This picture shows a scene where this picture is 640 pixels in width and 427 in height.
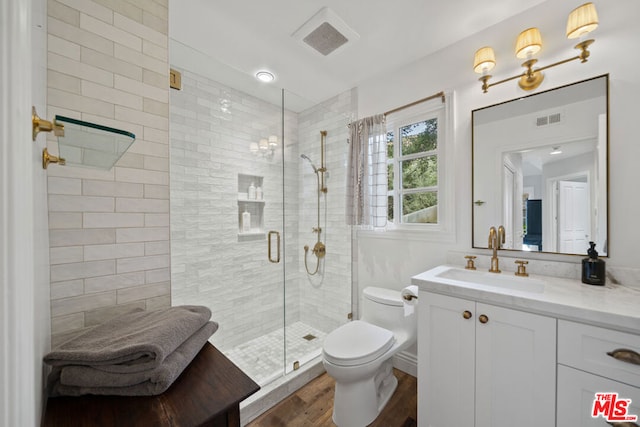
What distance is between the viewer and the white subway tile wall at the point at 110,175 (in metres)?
0.99

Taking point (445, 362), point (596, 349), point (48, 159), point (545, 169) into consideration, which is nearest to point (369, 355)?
point (445, 362)

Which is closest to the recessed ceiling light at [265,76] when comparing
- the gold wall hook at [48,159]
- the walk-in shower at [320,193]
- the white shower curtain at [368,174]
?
the walk-in shower at [320,193]

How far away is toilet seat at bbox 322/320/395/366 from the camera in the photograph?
1452 millimetres

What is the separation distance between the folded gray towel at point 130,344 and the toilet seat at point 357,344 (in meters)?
0.88

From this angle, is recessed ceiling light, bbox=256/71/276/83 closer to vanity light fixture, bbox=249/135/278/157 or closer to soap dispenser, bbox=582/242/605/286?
vanity light fixture, bbox=249/135/278/157

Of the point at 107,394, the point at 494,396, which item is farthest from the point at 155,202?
the point at 494,396

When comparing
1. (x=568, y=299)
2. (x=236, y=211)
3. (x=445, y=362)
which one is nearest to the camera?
(x=568, y=299)

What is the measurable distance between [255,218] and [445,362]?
1.90m

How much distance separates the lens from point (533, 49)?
1417 mm

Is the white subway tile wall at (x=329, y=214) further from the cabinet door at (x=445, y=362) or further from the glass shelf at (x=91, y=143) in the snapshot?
the glass shelf at (x=91, y=143)

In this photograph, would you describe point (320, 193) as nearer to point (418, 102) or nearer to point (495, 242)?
point (418, 102)

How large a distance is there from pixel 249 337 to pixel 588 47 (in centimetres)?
315

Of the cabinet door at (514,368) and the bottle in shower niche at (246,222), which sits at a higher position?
the bottle in shower niche at (246,222)

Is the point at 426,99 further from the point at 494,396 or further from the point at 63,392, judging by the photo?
the point at 63,392
